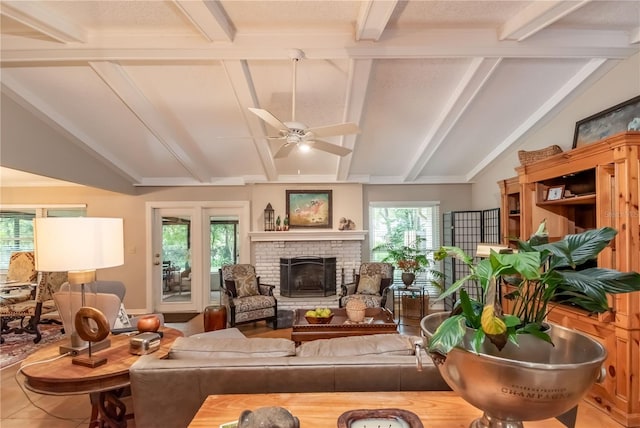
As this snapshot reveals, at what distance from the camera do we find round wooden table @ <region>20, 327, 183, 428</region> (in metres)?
1.58

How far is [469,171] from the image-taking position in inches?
215

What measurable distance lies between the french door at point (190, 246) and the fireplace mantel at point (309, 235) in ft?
1.21

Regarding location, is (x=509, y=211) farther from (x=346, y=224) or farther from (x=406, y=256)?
(x=346, y=224)

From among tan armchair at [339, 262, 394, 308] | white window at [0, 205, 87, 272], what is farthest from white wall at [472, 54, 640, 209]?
white window at [0, 205, 87, 272]

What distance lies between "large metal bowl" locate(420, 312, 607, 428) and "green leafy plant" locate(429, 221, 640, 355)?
0.14 ft

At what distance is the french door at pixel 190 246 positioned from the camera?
5.65 meters

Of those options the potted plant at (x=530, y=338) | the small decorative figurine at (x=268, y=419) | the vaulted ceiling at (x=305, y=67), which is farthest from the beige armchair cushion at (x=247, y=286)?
the potted plant at (x=530, y=338)

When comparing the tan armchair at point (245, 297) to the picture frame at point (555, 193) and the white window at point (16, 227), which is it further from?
the picture frame at point (555, 193)

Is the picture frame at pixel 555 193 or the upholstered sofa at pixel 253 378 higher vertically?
the picture frame at pixel 555 193

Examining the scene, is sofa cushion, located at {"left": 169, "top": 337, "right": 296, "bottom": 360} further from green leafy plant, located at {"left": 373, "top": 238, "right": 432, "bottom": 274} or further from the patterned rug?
green leafy plant, located at {"left": 373, "top": 238, "right": 432, "bottom": 274}

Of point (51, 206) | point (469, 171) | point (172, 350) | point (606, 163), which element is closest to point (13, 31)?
point (172, 350)

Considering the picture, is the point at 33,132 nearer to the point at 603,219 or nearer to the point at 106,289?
the point at 106,289

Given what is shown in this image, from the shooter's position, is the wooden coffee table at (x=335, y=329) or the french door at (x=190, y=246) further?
the french door at (x=190, y=246)

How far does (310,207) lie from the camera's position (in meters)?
5.58
